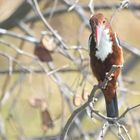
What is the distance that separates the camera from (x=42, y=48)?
2.90m

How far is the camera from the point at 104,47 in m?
2.16

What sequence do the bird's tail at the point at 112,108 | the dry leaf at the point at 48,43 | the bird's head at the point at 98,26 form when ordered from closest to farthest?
the bird's head at the point at 98,26, the bird's tail at the point at 112,108, the dry leaf at the point at 48,43

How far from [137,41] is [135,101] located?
3.97 feet

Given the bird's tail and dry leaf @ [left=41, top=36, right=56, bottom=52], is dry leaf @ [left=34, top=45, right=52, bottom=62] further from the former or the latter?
the bird's tail

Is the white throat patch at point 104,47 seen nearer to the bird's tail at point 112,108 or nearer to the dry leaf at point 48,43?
the bird's tail at point 112,108

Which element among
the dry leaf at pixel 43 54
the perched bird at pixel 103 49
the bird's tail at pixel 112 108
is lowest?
the bird's tail at pixel 112 108

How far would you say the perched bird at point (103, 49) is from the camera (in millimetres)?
2131

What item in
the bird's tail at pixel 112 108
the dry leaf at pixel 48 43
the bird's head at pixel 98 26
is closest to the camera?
the bird's head at pixel 98 26

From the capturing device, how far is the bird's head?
2117 millimetres

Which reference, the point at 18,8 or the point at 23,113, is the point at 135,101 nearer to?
the point at 23,113

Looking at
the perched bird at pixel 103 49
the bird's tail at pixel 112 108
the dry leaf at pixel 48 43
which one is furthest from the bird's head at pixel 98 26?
the dry leaf at pixel 48 43

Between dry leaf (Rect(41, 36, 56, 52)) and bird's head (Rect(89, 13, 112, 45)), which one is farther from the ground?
dry leaf (Rect(41, 36, 56, 52))

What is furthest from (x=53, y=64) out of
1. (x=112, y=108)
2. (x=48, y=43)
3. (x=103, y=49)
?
(x=103, y=49)

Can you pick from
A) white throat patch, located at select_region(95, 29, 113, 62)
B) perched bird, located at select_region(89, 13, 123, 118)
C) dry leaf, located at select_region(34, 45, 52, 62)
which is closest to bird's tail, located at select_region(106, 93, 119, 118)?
perched bird, located at select_region(89, 13, 123, 118)
